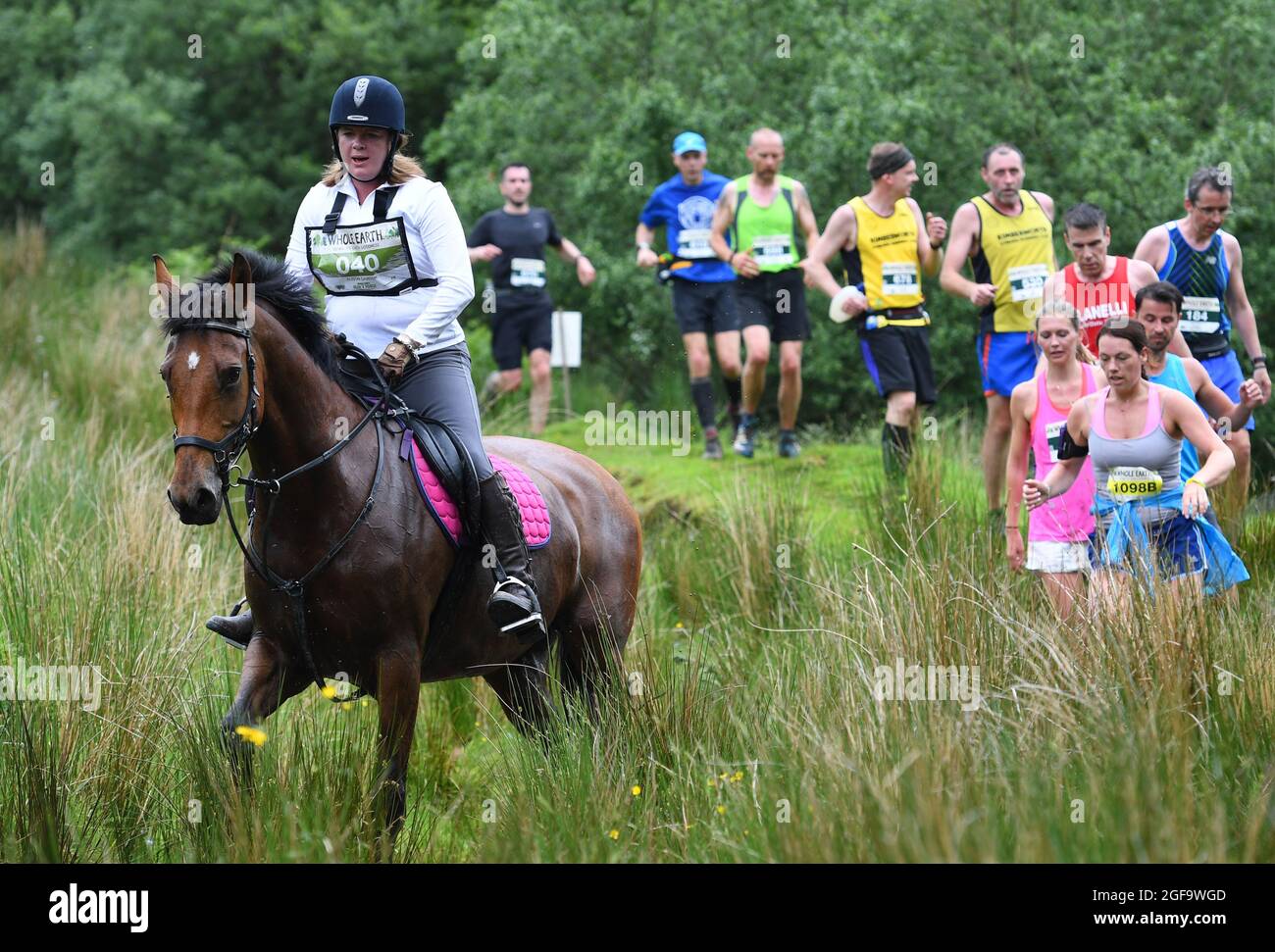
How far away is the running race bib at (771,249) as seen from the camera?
12.5m

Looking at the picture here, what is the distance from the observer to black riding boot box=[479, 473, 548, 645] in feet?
20.9

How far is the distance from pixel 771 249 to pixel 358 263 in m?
6.45

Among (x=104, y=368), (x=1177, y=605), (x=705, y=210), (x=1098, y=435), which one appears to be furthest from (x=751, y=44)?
(x=1177, y=605)

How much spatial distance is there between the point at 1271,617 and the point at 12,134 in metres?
31.1

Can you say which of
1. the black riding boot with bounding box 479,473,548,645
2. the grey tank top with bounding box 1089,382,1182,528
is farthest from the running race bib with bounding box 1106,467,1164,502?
the black riding boot with bounding box 479,473,548,645

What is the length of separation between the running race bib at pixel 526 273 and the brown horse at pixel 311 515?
8.52 m

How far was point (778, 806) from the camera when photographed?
504 centimetres

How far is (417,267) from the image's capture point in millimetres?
6465

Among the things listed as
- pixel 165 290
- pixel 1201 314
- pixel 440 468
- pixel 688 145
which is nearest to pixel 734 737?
pixel 440 468

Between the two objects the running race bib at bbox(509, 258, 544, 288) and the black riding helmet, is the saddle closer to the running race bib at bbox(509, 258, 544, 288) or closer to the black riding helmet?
the black riding helmet

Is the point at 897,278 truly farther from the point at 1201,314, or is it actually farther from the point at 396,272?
the point at 396,272

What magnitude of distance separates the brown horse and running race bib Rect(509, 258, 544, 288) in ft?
27.9
